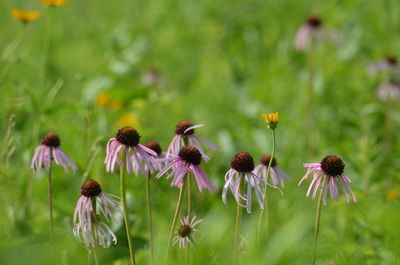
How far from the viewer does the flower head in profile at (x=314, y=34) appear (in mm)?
3588

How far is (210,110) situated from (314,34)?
3.31 feet

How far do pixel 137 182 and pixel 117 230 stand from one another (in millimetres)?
Answer: 784

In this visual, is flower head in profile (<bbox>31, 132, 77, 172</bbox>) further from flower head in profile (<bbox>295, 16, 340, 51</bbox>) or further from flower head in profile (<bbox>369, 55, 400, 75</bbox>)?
flower head in profile (<bbox>295, 16, 340, 51</bbox>)

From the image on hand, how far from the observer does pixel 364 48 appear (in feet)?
12.7

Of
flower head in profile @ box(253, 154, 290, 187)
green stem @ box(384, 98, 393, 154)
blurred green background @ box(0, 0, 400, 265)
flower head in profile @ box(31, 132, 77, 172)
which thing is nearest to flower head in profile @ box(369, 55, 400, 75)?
blurred green background @ box(0, 0, 400, 265)

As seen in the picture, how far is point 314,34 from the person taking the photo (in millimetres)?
3600

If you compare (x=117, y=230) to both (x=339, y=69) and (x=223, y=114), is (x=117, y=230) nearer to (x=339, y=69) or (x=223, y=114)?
(x=223, y=114)

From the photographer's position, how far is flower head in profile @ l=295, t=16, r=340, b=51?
3.59m

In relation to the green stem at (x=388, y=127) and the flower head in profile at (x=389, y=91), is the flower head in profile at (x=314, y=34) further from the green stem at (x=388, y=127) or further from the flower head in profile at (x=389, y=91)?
the green stem at (x=388, y=127)

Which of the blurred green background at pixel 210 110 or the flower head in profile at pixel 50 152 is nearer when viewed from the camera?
the blurred green background at pixel 210 110

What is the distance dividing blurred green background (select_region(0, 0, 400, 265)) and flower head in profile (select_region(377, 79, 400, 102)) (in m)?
0.05

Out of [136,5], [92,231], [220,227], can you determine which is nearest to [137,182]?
[92,231]

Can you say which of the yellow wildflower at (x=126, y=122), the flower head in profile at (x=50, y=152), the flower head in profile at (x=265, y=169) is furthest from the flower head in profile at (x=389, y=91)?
the flower head in profile at (x=50, y=152)

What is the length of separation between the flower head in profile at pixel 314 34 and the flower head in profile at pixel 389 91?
0.61m
